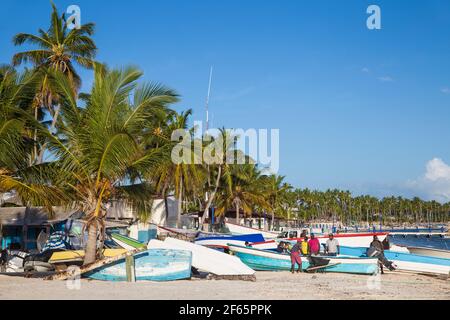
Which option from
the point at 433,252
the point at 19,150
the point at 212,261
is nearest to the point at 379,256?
the point at 433,252

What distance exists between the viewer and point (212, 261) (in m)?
17.0

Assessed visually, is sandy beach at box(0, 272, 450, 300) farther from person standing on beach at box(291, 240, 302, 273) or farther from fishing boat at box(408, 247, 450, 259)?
fishing boat at box(408, 247, 450, 259)

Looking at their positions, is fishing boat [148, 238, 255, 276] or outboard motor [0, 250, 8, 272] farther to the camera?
outboard motor [0, 250, 8, 272]

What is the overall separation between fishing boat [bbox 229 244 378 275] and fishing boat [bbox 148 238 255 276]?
3.68 m

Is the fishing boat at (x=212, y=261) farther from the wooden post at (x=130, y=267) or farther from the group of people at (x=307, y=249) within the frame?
the group of people at (x=307, y=249)

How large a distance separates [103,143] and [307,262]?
9701 millimetres

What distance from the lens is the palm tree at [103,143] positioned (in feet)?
51.4

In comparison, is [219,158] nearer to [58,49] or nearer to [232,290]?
[58,49]

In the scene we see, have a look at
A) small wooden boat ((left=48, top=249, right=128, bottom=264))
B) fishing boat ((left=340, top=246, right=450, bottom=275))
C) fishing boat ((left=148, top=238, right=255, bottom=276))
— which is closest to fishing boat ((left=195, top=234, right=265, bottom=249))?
fishing boat ((left=148, top=238, right=255, bottom=276))

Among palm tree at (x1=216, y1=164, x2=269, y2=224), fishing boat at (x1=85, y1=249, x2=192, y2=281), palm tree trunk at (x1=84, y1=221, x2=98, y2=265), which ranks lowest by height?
fishing boat at (x1=85, y1=249, x2=192, y2=281)

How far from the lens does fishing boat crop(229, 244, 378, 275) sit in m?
19.0
